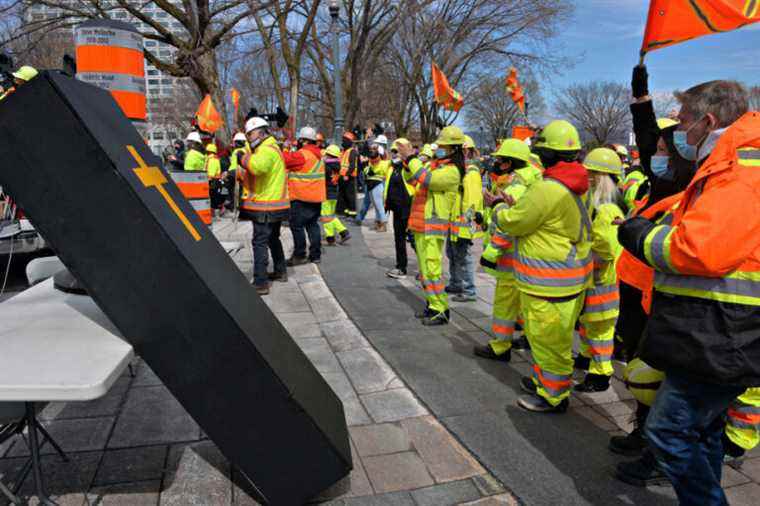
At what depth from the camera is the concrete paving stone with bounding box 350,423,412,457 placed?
323 cm

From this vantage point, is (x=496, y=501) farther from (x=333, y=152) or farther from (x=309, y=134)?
(x=333, y=152)

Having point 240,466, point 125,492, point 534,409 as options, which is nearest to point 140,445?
point 125,492

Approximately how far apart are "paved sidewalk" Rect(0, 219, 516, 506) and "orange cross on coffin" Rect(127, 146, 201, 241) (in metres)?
1.36

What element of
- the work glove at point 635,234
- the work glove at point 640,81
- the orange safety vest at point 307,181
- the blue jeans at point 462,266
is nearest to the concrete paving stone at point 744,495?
the work glove at point 635,234

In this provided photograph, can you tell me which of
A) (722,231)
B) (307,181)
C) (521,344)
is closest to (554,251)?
(722,231)

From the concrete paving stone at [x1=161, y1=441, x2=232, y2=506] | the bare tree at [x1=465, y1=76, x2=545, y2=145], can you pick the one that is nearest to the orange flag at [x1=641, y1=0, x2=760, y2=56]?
the concrete paving stone at [x1=161, y1=441, x2=232, y2=506]

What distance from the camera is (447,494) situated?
9.25ft

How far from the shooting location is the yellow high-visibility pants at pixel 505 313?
15.3 ft

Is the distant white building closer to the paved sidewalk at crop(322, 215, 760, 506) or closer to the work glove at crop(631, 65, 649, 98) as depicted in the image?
the paved sidewalk at crop(322, 215, 760, 506)

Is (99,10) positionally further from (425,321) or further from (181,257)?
(181,257)

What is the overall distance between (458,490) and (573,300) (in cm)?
152

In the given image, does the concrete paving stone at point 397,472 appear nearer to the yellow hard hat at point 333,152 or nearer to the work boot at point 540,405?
the work boot at point 540,405

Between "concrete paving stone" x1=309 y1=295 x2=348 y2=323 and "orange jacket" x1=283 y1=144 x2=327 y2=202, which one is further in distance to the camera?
"orange jacket" x1=283 y1=144 x2=327 y2=202

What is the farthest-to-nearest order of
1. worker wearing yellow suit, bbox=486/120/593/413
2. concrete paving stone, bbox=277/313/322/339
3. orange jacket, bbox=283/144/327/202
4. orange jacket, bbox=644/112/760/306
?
orange jacket, bbox=283/144/327/202
concrete paving stone, bbox=277/313/322/339
worker wearing yellow suit, bbox=486/120/593/413
orange jacket, bbox=644/112/760/306
